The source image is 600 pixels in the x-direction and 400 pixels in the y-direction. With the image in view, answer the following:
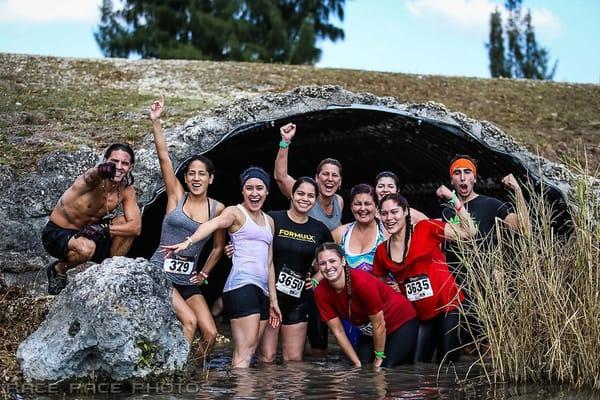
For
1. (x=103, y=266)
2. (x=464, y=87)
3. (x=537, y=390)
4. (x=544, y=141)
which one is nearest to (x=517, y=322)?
(x=537, y=390)

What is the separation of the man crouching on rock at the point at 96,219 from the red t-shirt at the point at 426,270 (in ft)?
7.23

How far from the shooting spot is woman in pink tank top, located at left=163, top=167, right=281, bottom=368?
7820 millimetres

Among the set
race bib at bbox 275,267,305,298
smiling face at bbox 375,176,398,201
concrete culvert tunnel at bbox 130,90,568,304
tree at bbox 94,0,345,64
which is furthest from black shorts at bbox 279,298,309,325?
tree at bbox 94,0,345,64

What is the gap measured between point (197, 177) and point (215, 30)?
18.2 meters

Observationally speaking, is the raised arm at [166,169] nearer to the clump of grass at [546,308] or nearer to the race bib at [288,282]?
the race bib at [288,282]

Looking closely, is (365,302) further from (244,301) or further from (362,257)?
(244,301)

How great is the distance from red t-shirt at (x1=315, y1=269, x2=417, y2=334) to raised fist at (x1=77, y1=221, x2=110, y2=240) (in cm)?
192

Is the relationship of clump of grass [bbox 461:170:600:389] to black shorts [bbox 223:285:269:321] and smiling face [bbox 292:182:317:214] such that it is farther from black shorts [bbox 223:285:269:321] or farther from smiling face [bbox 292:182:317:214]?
black shorts [bbox 223:285:269:321]

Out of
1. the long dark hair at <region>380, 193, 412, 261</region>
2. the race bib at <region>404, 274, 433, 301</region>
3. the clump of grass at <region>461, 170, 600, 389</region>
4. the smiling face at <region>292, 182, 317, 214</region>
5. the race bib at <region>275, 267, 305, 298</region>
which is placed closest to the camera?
the clump of grass at <region>461, 170, 600, 389</region>

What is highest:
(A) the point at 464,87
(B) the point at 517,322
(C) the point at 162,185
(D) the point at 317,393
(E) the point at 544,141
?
(A) the point at 464,87

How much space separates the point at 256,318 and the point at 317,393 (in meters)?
1.30

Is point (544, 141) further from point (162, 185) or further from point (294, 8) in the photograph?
point (294, 8)

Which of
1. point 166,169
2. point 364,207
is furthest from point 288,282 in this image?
point 166,169

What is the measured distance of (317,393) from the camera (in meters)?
6.68
